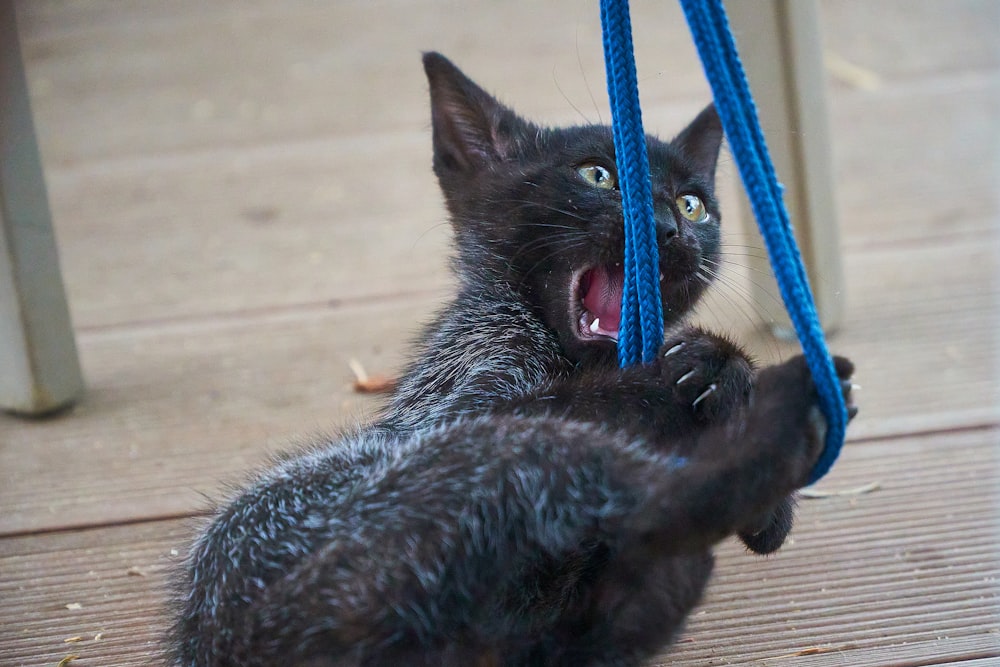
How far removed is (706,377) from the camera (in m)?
2.27

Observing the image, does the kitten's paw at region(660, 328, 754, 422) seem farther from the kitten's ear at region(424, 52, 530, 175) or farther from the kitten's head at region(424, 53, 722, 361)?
the kitten's ear at region(424, 52, 530, 175)

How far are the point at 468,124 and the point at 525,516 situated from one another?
4.86ft

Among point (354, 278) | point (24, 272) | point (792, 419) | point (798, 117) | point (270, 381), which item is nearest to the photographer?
point (792, 419)

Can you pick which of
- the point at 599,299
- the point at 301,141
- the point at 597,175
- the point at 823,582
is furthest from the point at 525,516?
the point at 301,141

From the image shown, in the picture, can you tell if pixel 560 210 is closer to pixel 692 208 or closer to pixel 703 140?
pixel 692 208

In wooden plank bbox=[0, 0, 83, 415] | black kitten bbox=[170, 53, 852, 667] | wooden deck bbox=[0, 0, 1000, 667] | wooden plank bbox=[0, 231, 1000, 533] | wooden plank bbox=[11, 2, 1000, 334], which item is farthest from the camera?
wooden plank bbox=[11, 2, 1000, 334]

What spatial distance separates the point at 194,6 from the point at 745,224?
646 cm

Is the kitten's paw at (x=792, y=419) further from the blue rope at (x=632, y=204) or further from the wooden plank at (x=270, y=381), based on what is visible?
the wooden plank at (x=270, y=381)

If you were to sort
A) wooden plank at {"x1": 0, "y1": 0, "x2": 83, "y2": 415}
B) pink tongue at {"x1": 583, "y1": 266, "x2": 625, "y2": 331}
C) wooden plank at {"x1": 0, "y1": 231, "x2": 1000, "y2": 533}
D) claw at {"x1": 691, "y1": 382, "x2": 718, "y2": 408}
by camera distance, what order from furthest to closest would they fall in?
1. wooden plank at {"x1": 0, "y1": 0, "x2": 83, "y2": 415}
2. wooden plank at {"x1": 0, "y1": 231, "x2": 1000, "y2": 533}
3. pink tongue at {"x1": 583, "y1": 266, "x2": 625, "y2": 331}
4. claw at {"x1": 691, "y1": 382, "x2": 718, "y2": 408}

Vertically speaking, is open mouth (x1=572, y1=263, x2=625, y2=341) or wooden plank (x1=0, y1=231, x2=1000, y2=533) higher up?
open mouth (x1=572, y1=263, x2=625, y2=341)

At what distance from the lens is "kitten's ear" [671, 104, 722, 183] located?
3.22 meters

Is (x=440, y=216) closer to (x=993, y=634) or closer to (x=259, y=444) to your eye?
(x=259, y=444)

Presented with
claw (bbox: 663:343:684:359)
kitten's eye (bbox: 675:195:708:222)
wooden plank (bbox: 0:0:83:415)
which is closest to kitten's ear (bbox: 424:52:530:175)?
kitten's eye (bbox: 675:195:708:222)

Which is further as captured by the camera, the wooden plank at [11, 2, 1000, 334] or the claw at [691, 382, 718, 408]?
the wooden plank at [11, 2, 1000, 334]
